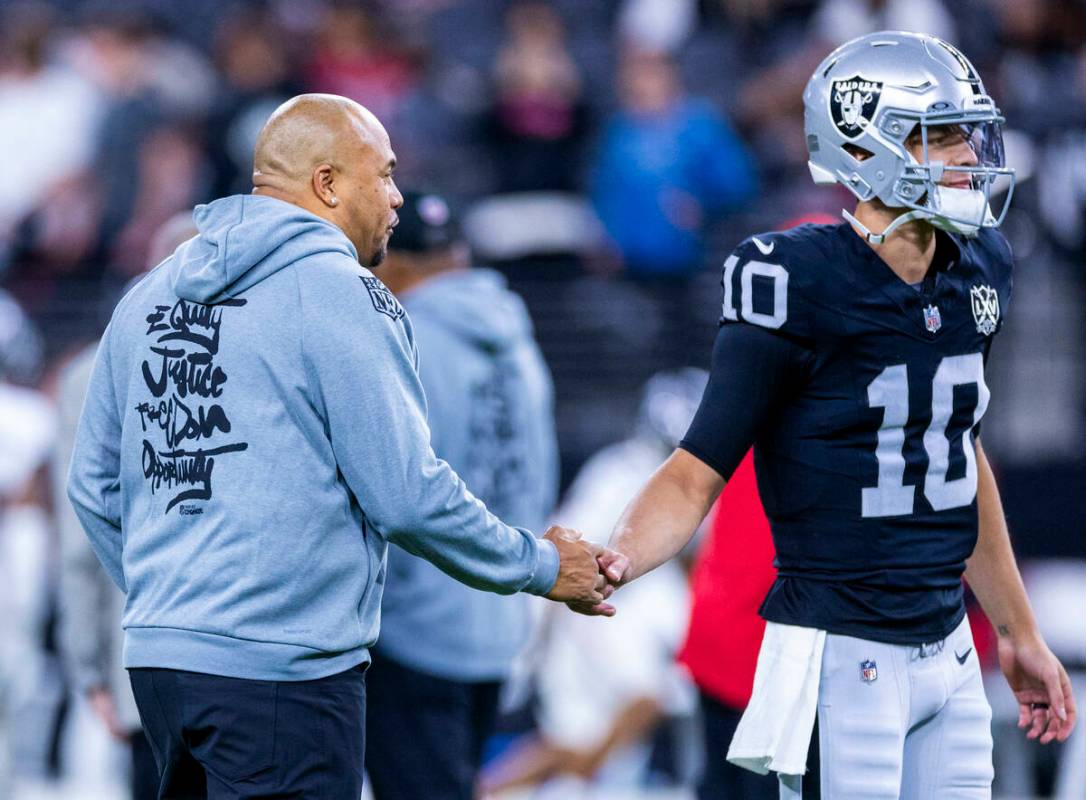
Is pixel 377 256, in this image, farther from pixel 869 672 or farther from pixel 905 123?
pixel 869 672

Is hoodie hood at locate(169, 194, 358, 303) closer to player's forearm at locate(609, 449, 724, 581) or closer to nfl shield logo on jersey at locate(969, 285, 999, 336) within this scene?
player's forearm at locate(609, 449, 724, 581)

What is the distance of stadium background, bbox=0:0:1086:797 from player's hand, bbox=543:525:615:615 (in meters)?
4.46

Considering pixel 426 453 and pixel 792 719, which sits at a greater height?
pixel 426 453

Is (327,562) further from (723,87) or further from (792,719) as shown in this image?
(723,87)

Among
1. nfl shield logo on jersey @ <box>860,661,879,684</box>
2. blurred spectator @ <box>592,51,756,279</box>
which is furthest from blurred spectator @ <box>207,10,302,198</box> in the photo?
nfl shield logo on jersey @ <box>860,661,879,684</box>

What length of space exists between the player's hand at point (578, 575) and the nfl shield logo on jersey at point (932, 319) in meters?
0.80

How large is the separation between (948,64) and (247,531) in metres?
1.66

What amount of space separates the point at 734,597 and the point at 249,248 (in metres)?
1.73

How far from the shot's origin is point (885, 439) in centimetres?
326

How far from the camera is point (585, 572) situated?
3.43 meters

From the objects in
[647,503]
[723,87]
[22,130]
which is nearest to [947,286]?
[647,503]

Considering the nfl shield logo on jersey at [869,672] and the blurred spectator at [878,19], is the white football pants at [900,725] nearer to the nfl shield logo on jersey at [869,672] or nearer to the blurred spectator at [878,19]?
the nfl shield logo on jersey at [869,672]

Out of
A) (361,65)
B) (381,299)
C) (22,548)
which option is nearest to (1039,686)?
(381,299)

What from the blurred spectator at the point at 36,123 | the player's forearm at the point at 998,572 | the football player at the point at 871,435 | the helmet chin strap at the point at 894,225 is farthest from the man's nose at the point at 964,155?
the blurred spectator at the point at 36,123
